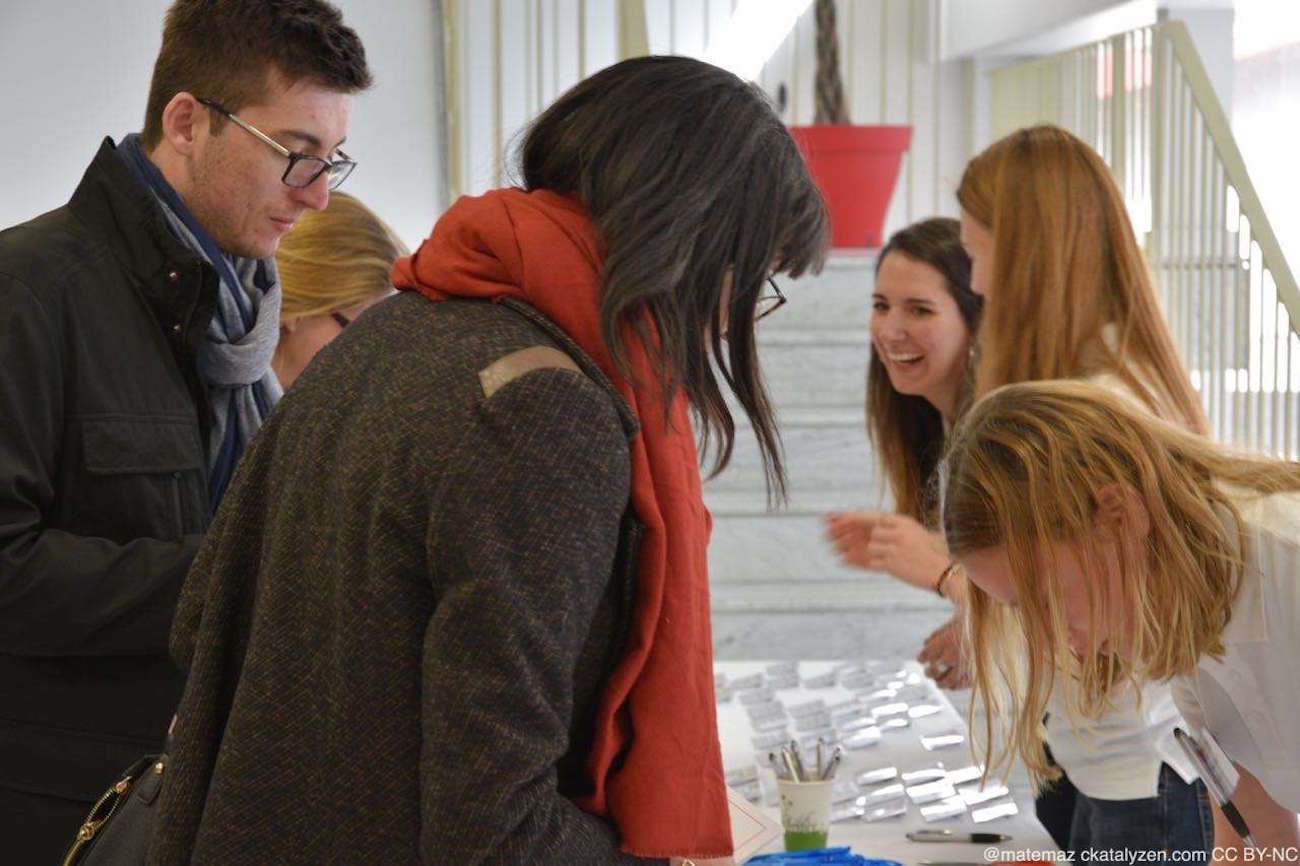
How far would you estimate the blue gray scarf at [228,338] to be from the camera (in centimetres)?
187

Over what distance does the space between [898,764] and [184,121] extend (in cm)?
153

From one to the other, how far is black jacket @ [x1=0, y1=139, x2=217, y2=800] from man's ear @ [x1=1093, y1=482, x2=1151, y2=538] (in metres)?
0.98

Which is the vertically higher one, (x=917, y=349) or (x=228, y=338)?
(x=228, y=338)

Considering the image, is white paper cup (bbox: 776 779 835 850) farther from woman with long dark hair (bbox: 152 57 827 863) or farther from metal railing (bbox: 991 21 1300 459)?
metal railing (bbox: 991 21 1300 459)

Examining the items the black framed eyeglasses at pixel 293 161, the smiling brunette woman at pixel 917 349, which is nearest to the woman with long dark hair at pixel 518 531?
the black framed eyeglasses at pixel 293 161

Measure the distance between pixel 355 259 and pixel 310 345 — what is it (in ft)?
0.51

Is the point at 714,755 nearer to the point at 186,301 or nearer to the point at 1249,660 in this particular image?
the point at 1249,660

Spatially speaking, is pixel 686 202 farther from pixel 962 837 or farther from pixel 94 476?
pixel 962 837

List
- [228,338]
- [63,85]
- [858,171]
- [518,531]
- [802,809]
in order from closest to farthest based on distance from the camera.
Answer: [518,531] → [228,338] → [802,809] → [63,85] → [858,171]

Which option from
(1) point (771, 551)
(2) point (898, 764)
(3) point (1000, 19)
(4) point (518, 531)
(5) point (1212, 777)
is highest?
(3) point (1000, 19)

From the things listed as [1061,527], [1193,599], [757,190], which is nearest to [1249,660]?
[1193,599]

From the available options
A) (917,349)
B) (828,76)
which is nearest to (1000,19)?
(828,76)

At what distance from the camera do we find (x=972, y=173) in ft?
8.05

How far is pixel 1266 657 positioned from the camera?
1.50 meters
